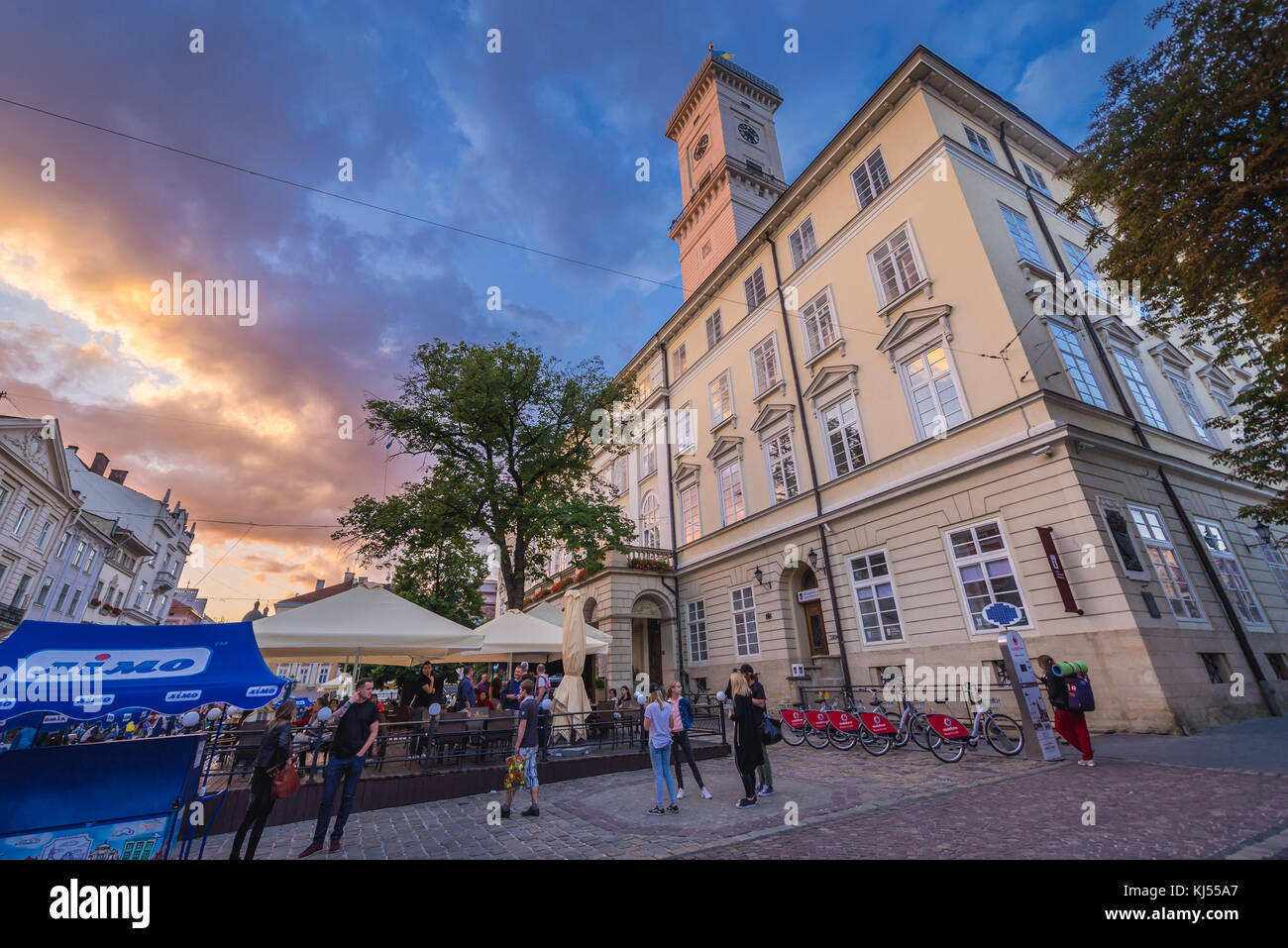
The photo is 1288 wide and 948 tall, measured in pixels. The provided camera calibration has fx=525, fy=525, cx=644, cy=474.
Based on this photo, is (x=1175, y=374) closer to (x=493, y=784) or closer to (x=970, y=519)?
(x=970, y=519)

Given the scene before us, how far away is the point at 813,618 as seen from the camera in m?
18.8

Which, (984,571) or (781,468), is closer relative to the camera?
(984,571)

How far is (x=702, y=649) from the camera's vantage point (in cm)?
2283

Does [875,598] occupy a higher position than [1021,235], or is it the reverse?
[1021,235]

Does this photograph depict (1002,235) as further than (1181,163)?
Yes

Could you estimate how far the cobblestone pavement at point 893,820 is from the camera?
199 inches

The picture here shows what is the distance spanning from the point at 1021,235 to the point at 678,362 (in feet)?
53.6

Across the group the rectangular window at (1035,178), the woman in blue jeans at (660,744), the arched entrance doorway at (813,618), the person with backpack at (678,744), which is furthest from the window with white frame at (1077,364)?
the woman in blue jeans at (660,744)

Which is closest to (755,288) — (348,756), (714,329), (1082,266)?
(714,329)

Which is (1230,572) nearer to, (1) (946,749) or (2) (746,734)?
(1) (946,749)

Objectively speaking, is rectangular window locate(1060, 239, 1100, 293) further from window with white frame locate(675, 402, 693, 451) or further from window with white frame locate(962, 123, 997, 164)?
window with white frame locate(675, 402, 693, 451)

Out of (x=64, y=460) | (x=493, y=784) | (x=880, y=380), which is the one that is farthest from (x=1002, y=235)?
(x=64, y=460)
